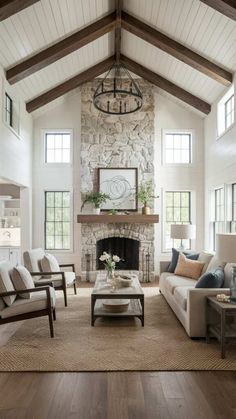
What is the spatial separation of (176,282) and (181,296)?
79cm

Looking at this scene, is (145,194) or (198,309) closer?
(198,309)

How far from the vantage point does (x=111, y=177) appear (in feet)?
27.6

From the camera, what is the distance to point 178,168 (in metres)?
8.67

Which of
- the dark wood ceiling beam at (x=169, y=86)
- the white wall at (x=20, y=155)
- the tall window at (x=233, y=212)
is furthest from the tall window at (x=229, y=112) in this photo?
the white wall at (x=20, y=155)

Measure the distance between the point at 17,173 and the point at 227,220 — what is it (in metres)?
4.53

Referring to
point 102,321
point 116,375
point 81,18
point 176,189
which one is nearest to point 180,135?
point 176,189

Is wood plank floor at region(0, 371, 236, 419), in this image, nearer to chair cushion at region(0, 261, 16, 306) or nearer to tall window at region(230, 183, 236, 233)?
chair cushion at region(0, 261, 16, 306)

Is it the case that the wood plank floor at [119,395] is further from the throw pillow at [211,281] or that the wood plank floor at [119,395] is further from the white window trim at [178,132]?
the white window trim at [178,132]

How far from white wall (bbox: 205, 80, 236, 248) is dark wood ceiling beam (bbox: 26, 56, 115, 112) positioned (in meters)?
2.79

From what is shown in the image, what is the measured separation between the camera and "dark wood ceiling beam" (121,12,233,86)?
6.31 m

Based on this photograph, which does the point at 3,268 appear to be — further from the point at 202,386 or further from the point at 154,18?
the point at 154,18

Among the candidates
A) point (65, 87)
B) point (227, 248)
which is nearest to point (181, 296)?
point (227, 248)

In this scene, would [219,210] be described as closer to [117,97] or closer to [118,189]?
[118,189]

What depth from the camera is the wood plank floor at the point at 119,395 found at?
2.57m
